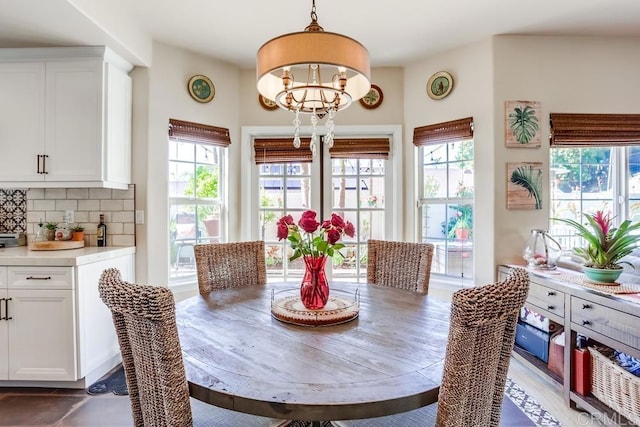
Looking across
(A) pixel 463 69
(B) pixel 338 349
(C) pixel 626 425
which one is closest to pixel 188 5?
(A) pixel 463 69

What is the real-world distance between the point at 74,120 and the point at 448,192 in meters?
3.04

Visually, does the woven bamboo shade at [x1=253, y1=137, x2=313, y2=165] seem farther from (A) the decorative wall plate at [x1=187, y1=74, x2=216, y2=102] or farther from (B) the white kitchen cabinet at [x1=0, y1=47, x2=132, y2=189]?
(B) the white kitchen cabinet at [x1=0, y1=47, x2=132, y2=189]

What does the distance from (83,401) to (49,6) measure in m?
2.34

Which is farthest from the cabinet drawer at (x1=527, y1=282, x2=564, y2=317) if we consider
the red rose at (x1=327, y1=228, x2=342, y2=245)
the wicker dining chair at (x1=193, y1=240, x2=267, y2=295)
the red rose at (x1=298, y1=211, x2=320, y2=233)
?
the wicker dining chair at (x1=193, y1=240, x2=267, y2=295)

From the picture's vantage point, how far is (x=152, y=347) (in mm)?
920

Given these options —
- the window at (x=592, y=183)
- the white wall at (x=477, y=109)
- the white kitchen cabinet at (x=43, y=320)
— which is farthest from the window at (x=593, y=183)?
the white kitchen cabinet at (x=43, y=320)

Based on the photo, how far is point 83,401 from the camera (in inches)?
83.0

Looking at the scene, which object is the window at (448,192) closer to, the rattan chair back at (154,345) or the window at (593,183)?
the window at (593,183)

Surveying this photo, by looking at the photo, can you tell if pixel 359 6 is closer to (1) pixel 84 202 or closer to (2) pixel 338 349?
(2) pixel 338 349

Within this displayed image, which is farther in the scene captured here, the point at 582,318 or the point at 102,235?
the point at 102,235

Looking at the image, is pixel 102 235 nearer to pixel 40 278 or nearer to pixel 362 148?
pixel 40 278

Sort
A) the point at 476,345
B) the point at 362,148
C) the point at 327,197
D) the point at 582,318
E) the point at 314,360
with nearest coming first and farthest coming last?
1. the point at 476,345
2. the point at 314,360
3. the point at 582,318
4. the point at 362,148
5. the point at 327,197

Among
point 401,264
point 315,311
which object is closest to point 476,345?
point 315,311

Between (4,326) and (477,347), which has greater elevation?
(477,347)
